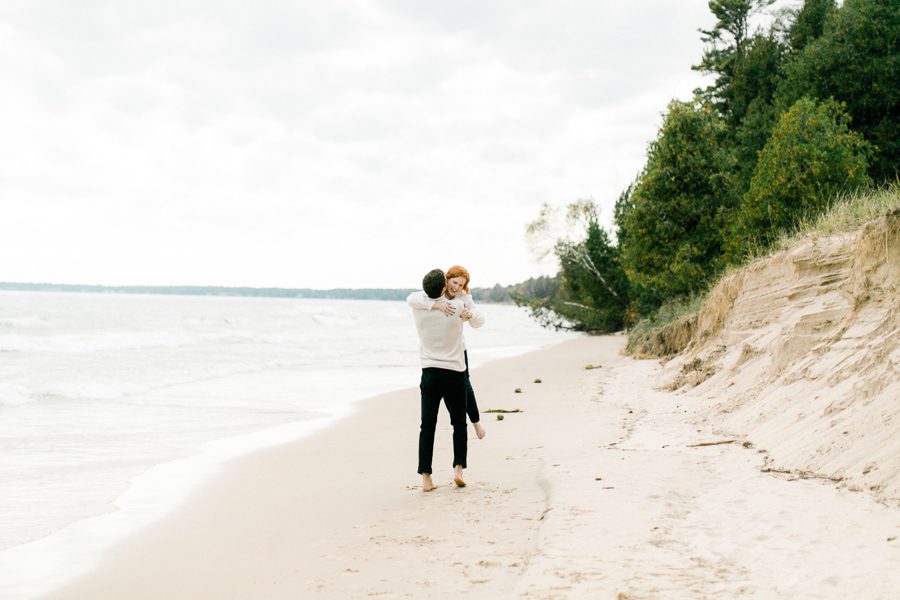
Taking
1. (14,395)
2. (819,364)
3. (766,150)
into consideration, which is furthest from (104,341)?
A: (819,364)

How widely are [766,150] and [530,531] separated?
65.1 ft

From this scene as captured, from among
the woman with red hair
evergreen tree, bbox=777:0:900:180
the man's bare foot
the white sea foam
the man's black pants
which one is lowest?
the white sea foam

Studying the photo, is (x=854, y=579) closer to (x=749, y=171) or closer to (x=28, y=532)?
(x=28, y=532)

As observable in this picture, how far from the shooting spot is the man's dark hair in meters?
6.61

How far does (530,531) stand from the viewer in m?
5.16

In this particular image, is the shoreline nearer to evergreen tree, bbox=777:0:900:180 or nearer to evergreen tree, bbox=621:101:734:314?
evergreen tree, bbox=621:101:734:314

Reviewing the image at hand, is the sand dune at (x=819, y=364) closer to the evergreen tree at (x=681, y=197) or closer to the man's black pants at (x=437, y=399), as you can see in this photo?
the man's black pants at (x=437, y=399)

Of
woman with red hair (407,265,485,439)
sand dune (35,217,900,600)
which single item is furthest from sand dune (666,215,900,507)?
woman with red hair (407,265,485,439)

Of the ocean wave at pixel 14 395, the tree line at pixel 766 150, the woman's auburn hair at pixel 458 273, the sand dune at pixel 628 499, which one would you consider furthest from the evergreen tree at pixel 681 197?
the woman's auburn hair at pixel 458 273

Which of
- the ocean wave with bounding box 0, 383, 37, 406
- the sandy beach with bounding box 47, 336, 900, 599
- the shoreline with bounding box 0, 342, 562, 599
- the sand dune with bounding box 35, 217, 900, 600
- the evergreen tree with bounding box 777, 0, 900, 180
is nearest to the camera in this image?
the sandy beach with bounding box 47, 336, 900, 599

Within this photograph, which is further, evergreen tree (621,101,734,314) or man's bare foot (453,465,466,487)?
evergreen tree (621,101,734,314)

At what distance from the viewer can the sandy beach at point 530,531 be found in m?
4.05

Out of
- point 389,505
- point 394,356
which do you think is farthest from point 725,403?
point 394,356

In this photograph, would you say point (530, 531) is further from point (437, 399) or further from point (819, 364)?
point (819, 364)
